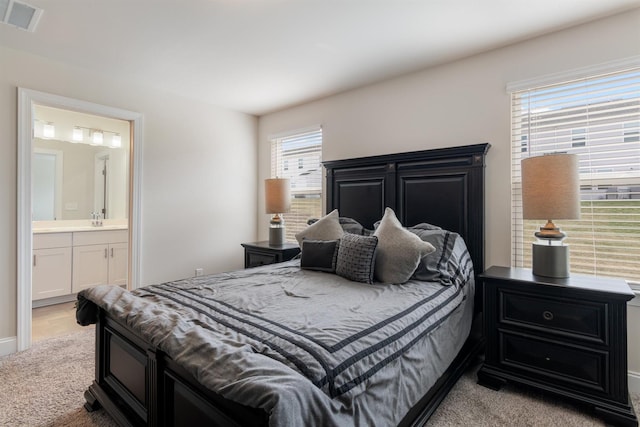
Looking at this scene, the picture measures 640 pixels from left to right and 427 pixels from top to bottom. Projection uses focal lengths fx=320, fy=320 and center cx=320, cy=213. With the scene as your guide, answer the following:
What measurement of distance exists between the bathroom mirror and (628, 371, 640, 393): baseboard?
17.9 feet

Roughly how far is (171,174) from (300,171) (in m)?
1.52

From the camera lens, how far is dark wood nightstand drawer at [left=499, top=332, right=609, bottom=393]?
1.84m

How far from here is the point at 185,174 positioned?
3.79 m

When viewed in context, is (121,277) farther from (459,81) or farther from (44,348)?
(459,81)

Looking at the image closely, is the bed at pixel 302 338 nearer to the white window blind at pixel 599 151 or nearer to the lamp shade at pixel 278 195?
the white window blind at pixel 599 151

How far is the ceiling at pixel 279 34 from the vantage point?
211 centimetres

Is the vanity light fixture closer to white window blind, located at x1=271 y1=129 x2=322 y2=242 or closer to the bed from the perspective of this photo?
white window blind, located at x1=271 y1=129 x2=322 y2=242

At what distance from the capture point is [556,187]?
204 cm

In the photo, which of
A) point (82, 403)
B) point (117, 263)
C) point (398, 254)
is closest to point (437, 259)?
point (398, 254)

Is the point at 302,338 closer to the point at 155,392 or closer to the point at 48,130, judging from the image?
the point at 155,392

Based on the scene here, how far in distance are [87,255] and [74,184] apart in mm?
1166

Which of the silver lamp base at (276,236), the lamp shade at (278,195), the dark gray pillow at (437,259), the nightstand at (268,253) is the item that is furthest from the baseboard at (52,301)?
the dark gray pillow at (437,259)

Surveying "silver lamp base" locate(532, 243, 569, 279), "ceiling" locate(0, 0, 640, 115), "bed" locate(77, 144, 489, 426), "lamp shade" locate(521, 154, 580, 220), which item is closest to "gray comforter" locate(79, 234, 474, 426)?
"bed" locate(77, 144, 489, 426)

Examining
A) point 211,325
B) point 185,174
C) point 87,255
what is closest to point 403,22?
point 211,325
